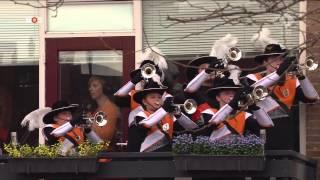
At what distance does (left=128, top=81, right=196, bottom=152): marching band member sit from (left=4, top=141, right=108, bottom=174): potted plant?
562 millimetres

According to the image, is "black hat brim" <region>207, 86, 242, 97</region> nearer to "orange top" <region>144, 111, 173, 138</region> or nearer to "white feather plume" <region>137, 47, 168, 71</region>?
"orange top" <region>144, 111, 173, 138</region>

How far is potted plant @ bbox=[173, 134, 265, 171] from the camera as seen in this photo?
302 inches

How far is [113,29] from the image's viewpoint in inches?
391

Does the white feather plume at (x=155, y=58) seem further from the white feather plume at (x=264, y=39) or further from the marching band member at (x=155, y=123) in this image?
the white feather plume at (x=264, y=39)

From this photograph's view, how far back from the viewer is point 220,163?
7.69 meters

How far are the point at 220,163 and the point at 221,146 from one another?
0.54 feet

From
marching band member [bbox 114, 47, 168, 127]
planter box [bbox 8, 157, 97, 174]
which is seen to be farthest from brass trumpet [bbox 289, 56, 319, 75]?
planter box [bbox 8, 157, 97, 174]

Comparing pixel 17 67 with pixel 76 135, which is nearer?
pixel 76 135

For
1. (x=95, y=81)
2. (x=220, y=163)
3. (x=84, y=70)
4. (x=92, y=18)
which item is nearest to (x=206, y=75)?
(x=220, y=163)

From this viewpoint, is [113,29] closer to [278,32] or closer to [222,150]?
[278,32]

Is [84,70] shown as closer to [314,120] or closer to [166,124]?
[166,124]

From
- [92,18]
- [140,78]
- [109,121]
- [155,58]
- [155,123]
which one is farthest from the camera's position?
[92,18]

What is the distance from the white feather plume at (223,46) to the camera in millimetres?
8898

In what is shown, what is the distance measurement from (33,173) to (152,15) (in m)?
Result: 2.76
